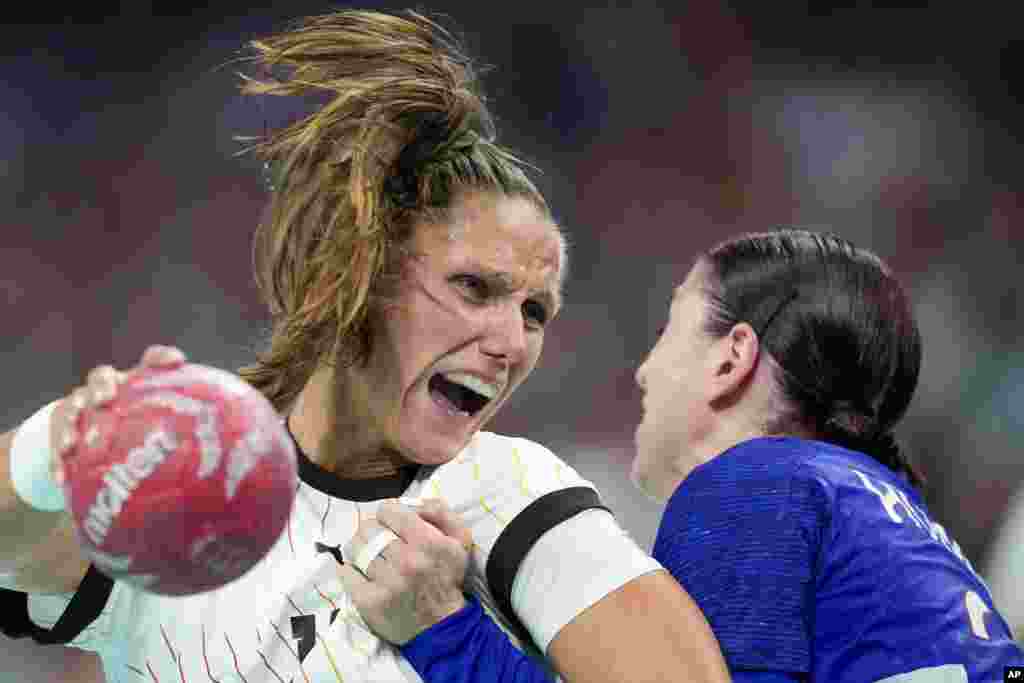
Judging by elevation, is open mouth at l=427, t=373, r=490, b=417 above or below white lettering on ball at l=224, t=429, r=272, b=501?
below

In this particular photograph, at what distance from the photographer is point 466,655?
77.6 inches

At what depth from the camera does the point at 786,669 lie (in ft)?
6.56

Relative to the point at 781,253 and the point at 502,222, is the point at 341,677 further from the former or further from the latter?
the point at 781,253

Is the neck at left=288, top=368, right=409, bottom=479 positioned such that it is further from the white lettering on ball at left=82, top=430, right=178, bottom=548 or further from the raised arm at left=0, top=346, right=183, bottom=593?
the white lettering on ball at left=82, top=430, right=178, bottom=548

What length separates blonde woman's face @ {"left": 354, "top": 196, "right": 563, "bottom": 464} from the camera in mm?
2238

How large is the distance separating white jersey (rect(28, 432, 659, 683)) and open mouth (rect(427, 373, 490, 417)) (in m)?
0.19

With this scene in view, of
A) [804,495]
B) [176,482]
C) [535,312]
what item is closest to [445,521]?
[535,312]

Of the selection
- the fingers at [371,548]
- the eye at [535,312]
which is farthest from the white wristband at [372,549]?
the eye at [535,312]

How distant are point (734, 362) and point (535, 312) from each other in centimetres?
44

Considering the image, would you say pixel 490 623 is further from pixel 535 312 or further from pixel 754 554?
pixel 535 312

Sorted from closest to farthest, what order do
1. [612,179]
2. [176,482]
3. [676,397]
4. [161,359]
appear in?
[176,482] → [161,359] → [676,397] → [612,179]

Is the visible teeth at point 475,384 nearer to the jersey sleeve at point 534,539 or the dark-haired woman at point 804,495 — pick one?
the jersey sleeve at point 534,539

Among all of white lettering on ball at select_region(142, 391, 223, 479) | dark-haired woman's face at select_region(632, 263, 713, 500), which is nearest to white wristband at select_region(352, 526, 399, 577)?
white lettering on ball at select_region(142, 391, 223, 479)

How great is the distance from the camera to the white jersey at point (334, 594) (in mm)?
2016
